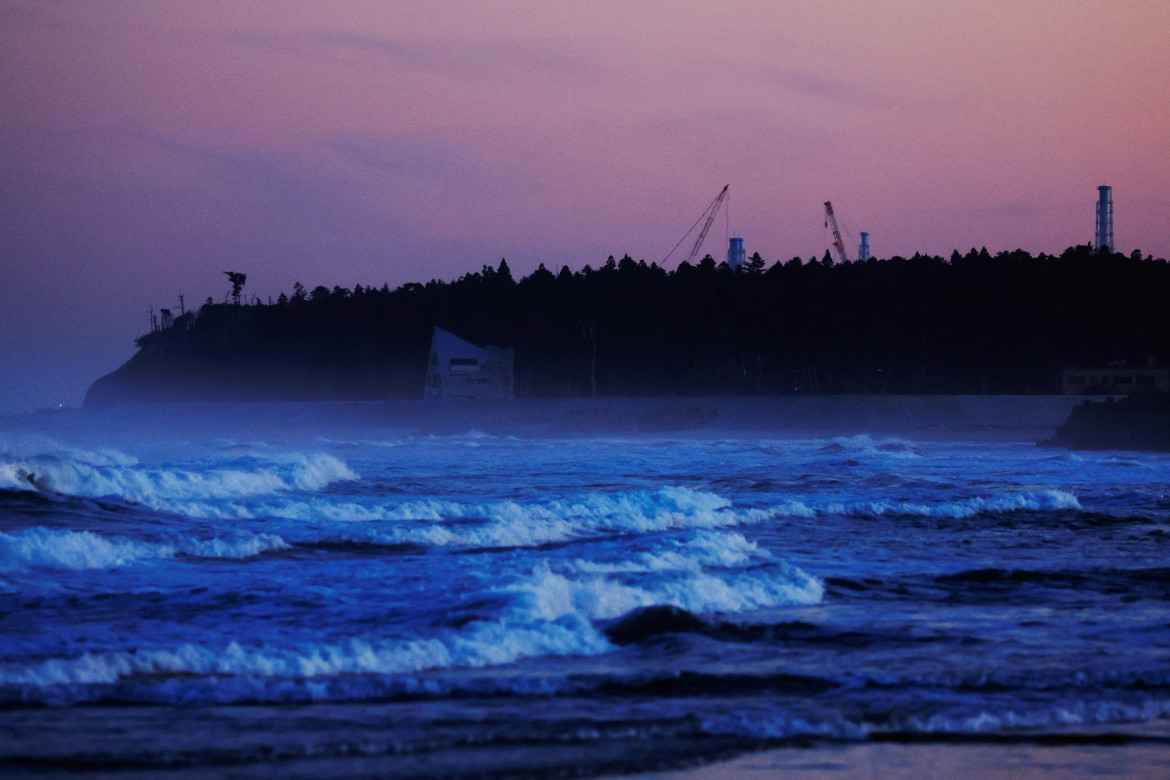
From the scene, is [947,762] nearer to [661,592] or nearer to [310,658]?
[310,658]

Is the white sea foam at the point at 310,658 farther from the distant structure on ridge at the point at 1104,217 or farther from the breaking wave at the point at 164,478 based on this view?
the distant structure on ridge at the point at 1104,217

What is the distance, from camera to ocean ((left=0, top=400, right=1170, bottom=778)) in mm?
6348

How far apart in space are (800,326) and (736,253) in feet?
101

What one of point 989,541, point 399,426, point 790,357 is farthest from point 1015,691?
point 790,357

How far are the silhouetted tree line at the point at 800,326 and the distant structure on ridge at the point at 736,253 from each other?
7080mm

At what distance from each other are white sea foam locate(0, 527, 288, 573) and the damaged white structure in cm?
7608

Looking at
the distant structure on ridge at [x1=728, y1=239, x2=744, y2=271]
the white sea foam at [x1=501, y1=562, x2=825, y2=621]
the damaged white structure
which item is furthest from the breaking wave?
the distant structure on ridge at [x1=728, y1=239, x2=744, y2=271]

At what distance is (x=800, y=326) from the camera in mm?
92750

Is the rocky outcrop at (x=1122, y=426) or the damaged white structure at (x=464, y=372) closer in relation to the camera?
the rocky outcrop at (x=1122, y=426)

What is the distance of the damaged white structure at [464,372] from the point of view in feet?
304

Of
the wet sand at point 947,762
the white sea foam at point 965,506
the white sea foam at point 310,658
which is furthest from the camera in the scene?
the white sea foam at point 965,506

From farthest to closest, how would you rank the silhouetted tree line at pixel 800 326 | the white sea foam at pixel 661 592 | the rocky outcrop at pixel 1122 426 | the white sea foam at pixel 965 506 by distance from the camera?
the silhouetted tree line at pixel 800 326 < the rocky outcrop at pixel 1122 426 < the white sea foam at pixel 965 506 < the white sea foam at pixel 661 592

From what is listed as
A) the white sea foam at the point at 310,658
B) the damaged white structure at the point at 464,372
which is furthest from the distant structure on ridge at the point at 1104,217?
the white sea foam at the point at 310,658

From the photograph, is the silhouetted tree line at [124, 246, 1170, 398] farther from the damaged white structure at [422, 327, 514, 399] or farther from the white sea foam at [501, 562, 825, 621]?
the white sea foam at [501, 562, 825, 621]
